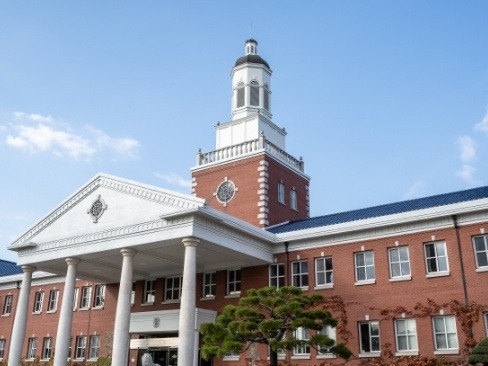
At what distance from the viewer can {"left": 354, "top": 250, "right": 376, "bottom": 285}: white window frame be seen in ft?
92.7

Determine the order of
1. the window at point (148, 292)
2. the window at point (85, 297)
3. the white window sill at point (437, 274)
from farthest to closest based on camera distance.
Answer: the window at point (85, 297)
the window at point (148, 292)
the white window sill at point (437, 274)

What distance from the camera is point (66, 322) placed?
30672 mm

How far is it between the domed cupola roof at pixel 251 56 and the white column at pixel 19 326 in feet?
64.6

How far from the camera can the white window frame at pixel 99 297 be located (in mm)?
39362

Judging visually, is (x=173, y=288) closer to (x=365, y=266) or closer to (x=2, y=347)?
(x=365, y=266)

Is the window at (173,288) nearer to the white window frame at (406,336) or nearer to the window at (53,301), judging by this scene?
the window at (53,301)

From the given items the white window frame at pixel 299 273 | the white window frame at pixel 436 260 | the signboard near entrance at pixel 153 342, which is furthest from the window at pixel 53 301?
the white window frame at pixel 436 260

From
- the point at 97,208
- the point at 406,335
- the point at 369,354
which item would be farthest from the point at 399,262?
the point at 97,208

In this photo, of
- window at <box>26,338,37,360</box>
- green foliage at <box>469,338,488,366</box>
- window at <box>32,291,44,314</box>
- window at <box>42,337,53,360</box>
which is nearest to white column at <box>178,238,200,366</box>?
green foliage at <box>469,338,488,366</box>

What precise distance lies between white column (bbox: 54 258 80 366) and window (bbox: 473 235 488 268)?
2049 centimetres

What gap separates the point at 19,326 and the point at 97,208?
895 centimetres

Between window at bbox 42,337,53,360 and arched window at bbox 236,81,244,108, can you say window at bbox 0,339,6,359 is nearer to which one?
window at bbox 42,337,53,360

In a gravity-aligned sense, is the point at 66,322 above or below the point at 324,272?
below

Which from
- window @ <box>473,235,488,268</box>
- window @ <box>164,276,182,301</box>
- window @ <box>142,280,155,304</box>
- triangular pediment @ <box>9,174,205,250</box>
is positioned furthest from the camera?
window @ <box>142,280,155,304</box>
